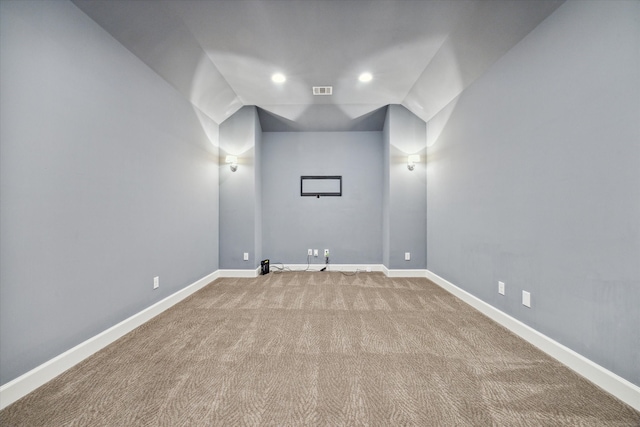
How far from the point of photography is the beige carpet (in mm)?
1280

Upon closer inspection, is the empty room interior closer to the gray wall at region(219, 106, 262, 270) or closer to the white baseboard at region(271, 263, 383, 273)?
the gray wall at region(219, 106, 262, 270)

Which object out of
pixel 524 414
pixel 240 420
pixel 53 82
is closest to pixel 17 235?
pixel 53 82

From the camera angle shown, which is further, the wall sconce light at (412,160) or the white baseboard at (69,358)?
the wall sconce light at (412,160)

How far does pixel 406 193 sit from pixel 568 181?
240 centimetres

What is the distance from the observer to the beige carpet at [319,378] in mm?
1280

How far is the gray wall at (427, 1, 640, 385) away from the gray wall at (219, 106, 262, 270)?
3.24 m

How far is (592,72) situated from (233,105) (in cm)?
399

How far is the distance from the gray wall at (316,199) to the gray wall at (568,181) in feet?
6.58

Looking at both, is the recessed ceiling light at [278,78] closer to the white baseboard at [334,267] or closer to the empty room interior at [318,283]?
the empty room interior at [318,283]

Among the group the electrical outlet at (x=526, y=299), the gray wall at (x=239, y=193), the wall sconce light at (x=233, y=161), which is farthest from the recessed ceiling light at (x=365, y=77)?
the electrical outlet at (x=526, y=299)

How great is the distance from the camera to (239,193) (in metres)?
4.12

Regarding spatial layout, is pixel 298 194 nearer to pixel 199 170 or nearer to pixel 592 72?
pixel 199 170

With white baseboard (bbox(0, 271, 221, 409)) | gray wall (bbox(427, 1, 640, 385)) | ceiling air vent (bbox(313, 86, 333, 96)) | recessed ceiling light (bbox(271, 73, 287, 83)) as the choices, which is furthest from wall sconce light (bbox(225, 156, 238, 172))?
gray wall (bbox(427, 1, 640, 385))

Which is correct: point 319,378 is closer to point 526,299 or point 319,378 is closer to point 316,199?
point 526,299
